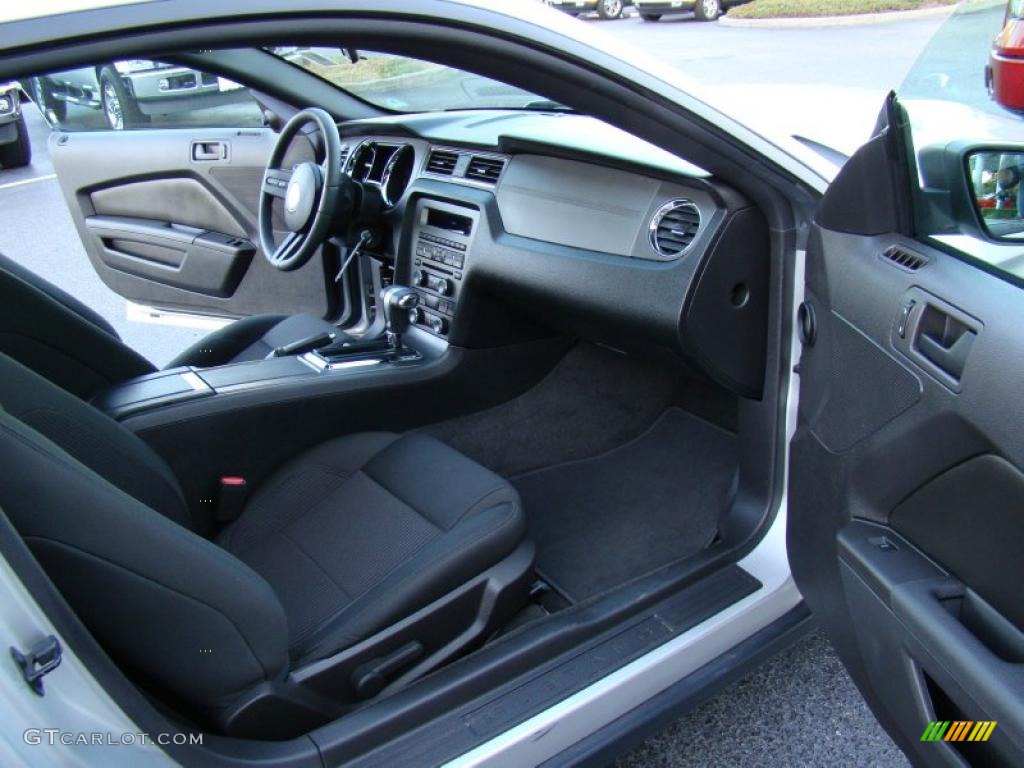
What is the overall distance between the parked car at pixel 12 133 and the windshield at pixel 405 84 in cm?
526

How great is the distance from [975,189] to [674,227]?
2.00 feet

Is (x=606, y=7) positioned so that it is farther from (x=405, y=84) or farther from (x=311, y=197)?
(x=311, y=197)

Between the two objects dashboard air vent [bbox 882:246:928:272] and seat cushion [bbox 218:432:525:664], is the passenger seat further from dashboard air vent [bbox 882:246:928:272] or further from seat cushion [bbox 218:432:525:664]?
dashboard air vent [bbox 882:246:928:272]

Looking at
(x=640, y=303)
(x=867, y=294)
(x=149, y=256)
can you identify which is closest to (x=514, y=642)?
(x=640, y=303)

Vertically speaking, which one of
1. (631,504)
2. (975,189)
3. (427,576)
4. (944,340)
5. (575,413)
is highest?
(975,189)

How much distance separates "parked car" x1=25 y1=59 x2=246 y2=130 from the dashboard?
727 mm

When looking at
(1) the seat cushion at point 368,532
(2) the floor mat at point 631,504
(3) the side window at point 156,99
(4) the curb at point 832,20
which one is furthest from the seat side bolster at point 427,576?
(4) the curb at point 832,20

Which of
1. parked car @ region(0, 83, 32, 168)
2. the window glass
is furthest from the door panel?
parked car @ region(0, 83, 32, 168)

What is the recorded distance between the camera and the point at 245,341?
238 centimetres

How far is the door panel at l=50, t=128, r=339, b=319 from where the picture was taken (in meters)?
2.96

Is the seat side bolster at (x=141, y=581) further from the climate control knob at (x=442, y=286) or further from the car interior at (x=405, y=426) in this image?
the climate control knob at (x=442, y=286)

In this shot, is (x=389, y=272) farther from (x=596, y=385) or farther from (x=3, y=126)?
(x=3, y=126)

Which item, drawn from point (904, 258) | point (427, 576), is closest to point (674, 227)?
point (904, 258)

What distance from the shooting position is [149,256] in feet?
10.4
